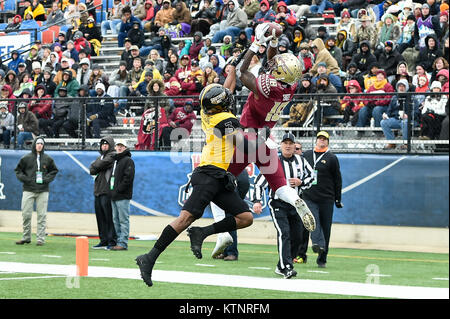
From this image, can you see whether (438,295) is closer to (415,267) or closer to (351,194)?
(415,267)

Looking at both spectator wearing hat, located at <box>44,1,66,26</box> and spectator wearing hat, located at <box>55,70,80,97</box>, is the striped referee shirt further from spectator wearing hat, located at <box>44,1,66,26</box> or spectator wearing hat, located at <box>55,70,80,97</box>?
spectator wearing hat, located at <box>44,1,66,26</box>

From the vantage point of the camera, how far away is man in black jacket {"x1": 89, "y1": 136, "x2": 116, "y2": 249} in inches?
663

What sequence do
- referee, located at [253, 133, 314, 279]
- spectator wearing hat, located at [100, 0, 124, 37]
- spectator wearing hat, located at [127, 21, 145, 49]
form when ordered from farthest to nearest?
spectator wearing hat, located at [100, 0, 124, 37] → spectator wearing hat, located at [127, 21, 145, 49] → referee, located at [253, 133, 314, 279]

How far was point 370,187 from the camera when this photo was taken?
707 inches

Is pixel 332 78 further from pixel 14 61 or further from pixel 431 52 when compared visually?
pixel 14 61

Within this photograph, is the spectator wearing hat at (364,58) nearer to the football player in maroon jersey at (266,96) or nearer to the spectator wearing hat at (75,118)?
the spectator wearing hat at (75,118)

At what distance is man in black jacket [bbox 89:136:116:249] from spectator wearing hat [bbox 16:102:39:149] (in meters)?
4.79

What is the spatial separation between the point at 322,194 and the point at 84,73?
462 inches

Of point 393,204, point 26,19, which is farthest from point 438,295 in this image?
point 26,19

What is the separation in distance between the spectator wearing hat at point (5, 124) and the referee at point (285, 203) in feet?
32.8

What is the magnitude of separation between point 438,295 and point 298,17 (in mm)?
14026

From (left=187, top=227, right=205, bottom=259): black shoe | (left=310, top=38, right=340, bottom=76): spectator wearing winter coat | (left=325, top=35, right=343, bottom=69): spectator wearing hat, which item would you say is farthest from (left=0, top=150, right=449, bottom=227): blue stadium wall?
(left=187, top=227, right=205, bottom=259): black shoe

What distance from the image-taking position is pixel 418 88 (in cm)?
1811

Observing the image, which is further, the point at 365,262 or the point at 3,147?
the point at 3,147
